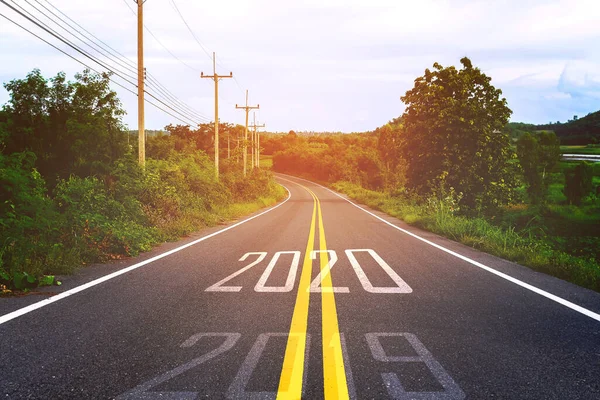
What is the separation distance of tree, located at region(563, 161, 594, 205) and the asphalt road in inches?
2068

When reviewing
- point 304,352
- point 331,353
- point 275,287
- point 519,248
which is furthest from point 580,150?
point 304,352

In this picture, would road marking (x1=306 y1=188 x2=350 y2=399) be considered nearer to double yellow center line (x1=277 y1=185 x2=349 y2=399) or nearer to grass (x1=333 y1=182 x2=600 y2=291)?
double yellow center line (x1=277 y1=185 x2=349 y2=399)

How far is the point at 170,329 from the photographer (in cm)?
367

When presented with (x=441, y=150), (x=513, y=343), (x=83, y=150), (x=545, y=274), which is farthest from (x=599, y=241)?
(x=83, y=150)

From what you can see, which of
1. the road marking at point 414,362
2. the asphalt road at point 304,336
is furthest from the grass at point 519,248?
the road marking at point 414,362

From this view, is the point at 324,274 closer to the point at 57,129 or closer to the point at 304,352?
the point at 304,352

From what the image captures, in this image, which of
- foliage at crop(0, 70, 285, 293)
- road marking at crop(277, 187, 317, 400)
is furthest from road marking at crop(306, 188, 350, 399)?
foliage at crop(0, 70, 285, 293)

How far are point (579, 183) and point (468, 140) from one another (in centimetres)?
3969

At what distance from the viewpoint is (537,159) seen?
46625 millimetres

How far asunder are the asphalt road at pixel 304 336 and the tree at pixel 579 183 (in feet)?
172

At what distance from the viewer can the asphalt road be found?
8.50 ft

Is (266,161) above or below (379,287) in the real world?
above

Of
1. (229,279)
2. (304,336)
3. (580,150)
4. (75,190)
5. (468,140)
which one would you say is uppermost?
(580,150)

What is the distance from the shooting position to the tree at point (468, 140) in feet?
63.7
